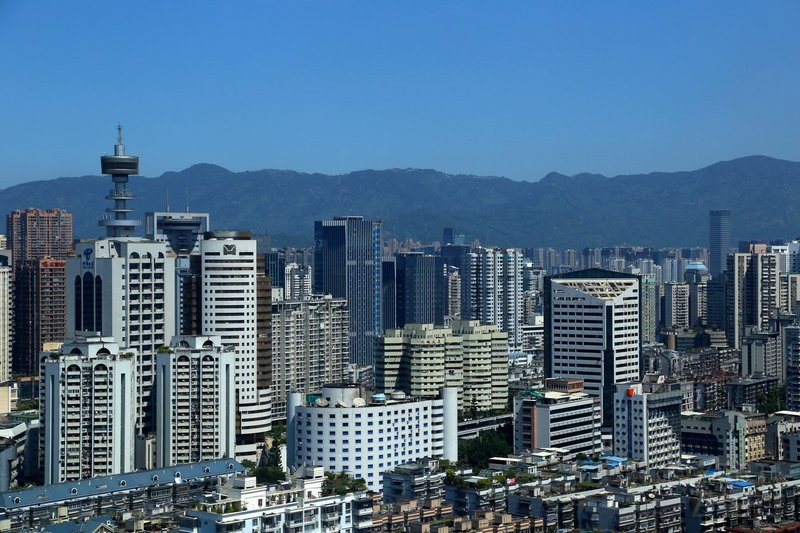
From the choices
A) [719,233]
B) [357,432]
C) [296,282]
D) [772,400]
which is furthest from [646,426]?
[719,233]

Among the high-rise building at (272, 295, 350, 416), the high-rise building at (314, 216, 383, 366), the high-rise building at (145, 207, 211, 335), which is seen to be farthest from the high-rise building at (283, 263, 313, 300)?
the high-rise building at (272, 295, 350, 416)

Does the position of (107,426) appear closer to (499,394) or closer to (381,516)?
(381,516)

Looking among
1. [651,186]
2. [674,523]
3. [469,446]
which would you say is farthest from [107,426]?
[651,186]

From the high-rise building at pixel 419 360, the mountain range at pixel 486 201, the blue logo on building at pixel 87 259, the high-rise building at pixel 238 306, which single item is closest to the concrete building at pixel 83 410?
Answer: the blue logo on building at pixel 87 259

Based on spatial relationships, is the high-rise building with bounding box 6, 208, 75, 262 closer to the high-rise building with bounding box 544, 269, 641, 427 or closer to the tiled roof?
the high-rise building with bounding box 544, 269, 641, 427

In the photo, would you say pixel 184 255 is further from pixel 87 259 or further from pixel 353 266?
pixel 353 266
